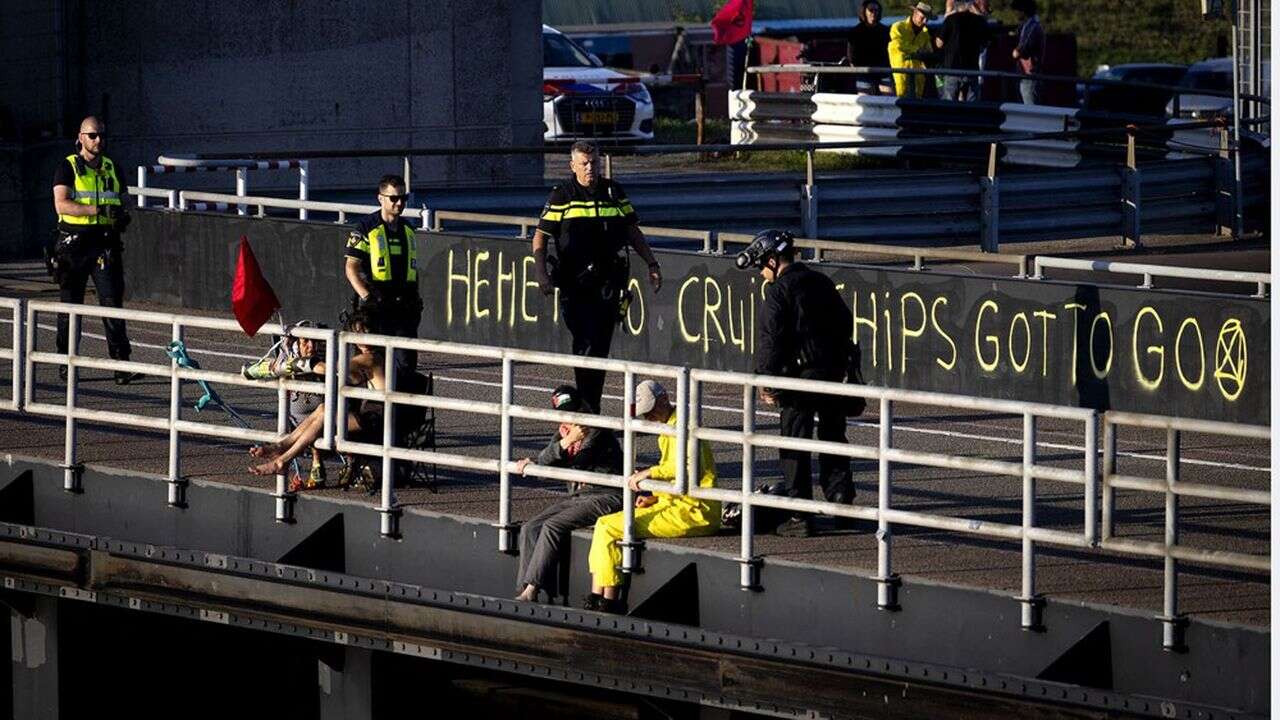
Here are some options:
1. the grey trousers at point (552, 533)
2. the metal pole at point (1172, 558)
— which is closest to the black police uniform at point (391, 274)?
the grey trousers at point (552, 533)

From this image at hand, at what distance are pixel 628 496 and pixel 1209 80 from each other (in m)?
32.2

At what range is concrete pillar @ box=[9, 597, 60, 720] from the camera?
557 inches

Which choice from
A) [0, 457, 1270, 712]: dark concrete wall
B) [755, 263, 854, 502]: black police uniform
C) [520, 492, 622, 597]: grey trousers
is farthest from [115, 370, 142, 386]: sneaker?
[755, 263, 854, 502]: black police uniform

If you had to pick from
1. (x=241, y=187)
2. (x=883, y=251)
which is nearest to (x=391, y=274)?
(x=883, y=251)

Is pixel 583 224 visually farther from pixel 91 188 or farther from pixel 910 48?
pixel 910 48

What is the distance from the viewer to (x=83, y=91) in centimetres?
2695

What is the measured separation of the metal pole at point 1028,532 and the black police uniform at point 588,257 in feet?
15.1

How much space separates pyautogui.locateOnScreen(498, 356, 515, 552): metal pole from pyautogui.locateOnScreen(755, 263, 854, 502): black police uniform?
4.11 feet

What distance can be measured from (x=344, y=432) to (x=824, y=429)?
8.48 ft

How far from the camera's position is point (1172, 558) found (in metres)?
9.86

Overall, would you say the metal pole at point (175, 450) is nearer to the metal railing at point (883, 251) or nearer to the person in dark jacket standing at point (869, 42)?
the metal railing at point (883, 251)

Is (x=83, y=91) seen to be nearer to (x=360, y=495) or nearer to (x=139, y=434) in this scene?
(x=139, y=434)

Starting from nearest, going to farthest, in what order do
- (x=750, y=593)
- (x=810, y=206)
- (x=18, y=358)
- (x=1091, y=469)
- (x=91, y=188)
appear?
(x=1091, y=469)
(x=750, y=593)
(x=18, y=358)
(x=91, y=188)
(x=810, y=206)

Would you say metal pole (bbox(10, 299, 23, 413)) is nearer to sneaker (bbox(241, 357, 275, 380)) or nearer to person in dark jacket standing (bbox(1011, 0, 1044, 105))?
sneaker (bbox(241, 357, 275, 380))
